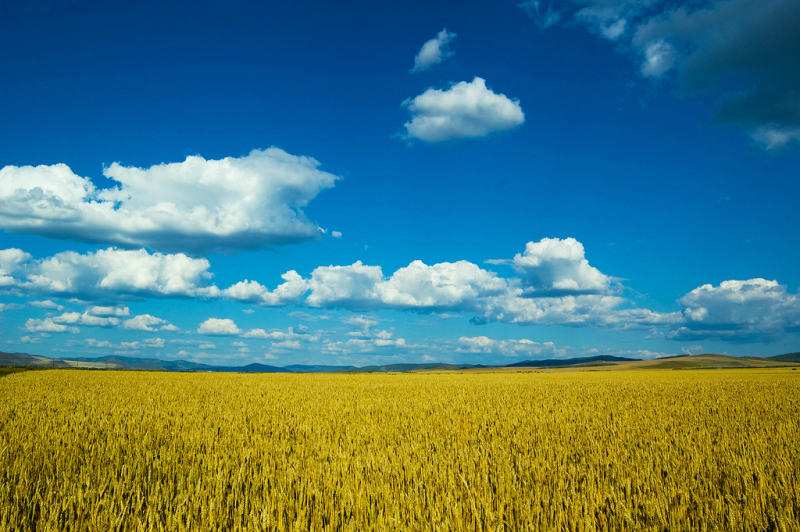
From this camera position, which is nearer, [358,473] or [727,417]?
[358,473]

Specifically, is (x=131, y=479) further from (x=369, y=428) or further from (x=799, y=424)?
(x=799, y=424)

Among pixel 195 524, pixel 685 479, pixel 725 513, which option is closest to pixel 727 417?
pixel 685 479

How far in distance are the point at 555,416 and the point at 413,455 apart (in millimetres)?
5375

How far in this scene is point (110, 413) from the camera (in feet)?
35.2

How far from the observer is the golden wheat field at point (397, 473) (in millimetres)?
3705

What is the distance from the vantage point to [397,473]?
4945mm

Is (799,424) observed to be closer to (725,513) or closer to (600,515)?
(725,513)

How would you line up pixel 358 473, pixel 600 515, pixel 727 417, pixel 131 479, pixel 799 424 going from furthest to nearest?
pixel 727 417, pixel 799 424, pixel 131 479, pixel 358 473, pixel 600 515

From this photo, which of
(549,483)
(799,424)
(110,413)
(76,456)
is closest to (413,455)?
(549,483)

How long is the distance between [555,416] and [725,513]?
6.25 metres

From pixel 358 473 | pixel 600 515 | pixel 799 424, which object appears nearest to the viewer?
pixel 600 515

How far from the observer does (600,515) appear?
3812 mm

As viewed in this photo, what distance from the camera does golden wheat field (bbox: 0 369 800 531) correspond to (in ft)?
12.2

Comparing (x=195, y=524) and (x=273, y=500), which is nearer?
(x=195, y=524)
